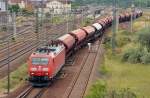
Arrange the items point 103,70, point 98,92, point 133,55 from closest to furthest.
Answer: point 98,92, point 103,70, point 133,55

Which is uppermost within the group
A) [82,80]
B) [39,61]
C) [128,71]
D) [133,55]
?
[39,61]

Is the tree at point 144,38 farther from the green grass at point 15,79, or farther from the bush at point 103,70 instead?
the green grass at point 15,79

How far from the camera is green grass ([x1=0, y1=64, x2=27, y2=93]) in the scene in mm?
33144

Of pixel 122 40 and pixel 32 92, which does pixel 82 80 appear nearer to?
pixel 32 92

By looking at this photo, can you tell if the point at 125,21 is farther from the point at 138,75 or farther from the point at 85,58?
the point at 138,75

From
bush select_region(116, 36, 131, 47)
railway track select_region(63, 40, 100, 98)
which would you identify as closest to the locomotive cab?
railway track select_region(63, 40, 100, 98)

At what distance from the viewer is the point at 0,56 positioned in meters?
49.2

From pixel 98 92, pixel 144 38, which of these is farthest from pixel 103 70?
pixel 144 38

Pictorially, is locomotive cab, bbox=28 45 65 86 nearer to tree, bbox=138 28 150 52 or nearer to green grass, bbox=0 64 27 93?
green grass, bbox=0 64 27 93

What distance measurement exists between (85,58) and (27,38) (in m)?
20.8

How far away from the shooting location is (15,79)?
3572 centimetres

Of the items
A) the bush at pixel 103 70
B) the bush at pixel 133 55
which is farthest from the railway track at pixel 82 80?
the bush at pixel 133 55

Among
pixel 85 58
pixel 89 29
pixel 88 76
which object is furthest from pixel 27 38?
pixel 88 76

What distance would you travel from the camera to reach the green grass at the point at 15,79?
33.1 meters
